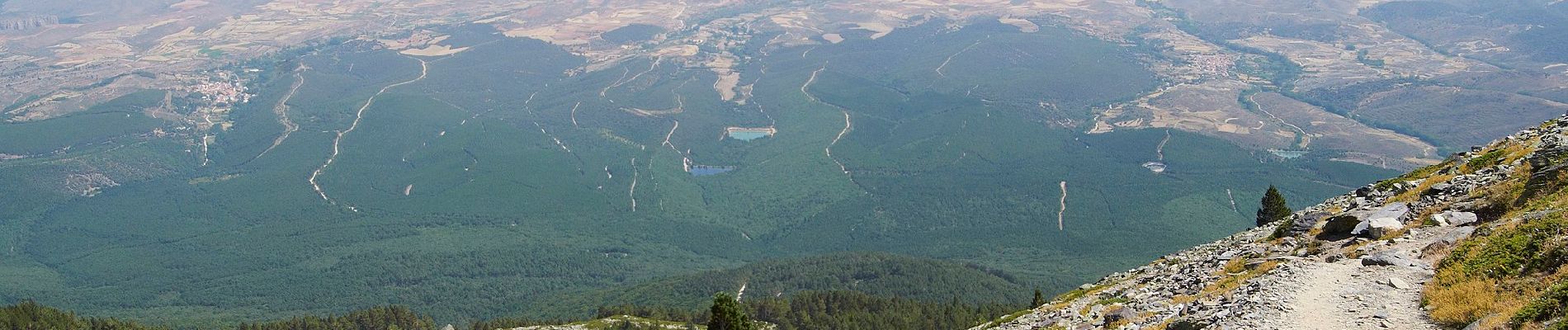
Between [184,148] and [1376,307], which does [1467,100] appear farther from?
[184,148]

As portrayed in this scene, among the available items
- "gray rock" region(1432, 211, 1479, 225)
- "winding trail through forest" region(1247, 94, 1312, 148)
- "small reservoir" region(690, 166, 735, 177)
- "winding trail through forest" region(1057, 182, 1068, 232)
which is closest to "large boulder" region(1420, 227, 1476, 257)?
"gray rock" region(1432, 211, 1479, 225)

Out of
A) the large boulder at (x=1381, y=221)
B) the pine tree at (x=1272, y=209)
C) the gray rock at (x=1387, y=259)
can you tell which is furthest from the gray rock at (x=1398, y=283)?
the pine tree at (x=1272, y=209)

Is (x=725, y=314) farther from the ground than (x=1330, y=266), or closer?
closer

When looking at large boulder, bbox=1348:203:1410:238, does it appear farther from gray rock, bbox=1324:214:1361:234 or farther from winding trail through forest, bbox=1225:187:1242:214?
winding trail through forest, bbox=1225:187:1242:214

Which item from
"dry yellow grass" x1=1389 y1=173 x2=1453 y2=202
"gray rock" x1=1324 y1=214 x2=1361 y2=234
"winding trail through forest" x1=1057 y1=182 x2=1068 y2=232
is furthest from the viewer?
"winding trail through forest" x1=1057 y1=182 x2=1068 y2=232

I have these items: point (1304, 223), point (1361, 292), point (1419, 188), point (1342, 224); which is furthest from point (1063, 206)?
point (1361, 292)

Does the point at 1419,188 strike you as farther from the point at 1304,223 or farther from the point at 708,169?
the point at 708,169
